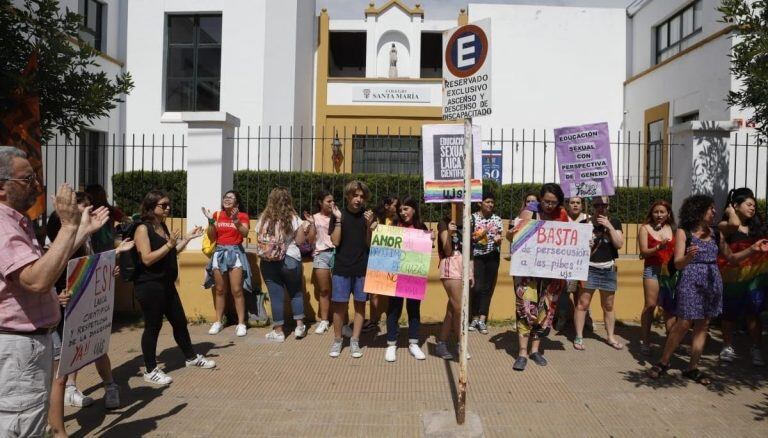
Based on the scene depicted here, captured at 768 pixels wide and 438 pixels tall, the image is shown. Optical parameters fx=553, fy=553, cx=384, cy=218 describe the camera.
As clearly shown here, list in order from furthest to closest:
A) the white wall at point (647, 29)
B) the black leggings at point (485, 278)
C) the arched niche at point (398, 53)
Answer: the arched niche at point (398, 53) < the white wall at point (647, 29) < the black leggings at point (485, 278)

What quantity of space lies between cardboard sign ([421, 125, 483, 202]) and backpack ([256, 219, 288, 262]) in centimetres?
198

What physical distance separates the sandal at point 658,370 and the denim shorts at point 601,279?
1139 millimetres

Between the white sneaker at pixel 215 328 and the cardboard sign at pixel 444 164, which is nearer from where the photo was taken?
the cardboard sign at pixel 444 164

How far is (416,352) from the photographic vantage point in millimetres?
5852

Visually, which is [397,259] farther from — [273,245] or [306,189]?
[306,189]

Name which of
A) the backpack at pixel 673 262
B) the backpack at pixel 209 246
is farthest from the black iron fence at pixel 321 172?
the backpack at pixel 673 262

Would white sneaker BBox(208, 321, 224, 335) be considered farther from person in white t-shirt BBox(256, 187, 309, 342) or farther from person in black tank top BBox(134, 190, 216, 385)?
person in black tank top BBox(134, 190, 216, 385)

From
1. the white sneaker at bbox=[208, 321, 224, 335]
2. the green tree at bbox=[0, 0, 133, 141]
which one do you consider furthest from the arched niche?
the white sneaker at bbox=[208, 321, 224, 335]

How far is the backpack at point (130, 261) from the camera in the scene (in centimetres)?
493

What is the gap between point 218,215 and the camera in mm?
6852

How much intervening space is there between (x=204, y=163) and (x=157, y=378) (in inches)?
128

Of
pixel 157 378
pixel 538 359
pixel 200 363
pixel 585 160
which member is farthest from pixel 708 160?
pixel 157 378

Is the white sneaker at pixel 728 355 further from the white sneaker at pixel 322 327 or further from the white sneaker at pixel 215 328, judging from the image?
the white sneaker at pixel 215 328

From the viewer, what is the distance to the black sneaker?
5651 mm
